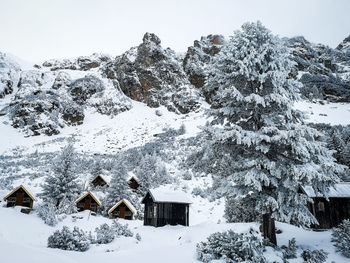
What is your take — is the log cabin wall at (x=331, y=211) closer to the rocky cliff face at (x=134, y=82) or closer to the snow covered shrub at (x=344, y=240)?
the snow covered shrub at (x=344, y=240)

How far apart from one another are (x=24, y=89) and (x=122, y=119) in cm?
4595

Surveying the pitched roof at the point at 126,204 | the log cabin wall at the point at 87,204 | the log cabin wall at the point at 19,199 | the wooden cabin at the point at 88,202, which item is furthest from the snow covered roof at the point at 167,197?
the log cabin wall at the point at 19,199

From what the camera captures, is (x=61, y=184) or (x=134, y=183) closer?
(x=61, y=184)

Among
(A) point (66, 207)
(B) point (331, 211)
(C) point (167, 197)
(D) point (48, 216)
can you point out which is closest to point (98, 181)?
(A) point (66, 207)

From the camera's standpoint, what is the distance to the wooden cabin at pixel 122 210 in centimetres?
3203

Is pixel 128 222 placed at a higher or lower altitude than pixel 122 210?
lower

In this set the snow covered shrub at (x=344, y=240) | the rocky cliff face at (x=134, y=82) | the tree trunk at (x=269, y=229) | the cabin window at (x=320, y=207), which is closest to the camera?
the snow covered shrub at (x=344, y=240)

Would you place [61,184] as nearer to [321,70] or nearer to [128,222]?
[128,222]

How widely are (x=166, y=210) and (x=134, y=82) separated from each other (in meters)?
89.1

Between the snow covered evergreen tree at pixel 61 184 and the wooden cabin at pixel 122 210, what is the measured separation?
6343mm

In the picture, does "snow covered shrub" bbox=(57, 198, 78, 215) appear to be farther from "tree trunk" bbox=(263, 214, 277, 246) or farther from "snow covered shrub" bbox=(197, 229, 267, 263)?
"tree trunk" bbox=(263, 214, 277, 246)

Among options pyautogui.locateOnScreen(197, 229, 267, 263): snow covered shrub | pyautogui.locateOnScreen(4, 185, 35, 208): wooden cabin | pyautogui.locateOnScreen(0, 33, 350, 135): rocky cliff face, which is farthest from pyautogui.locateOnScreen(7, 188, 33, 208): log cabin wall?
pyautogui.locateOnScreen(0, 33, 350, 135): rocky cliff face

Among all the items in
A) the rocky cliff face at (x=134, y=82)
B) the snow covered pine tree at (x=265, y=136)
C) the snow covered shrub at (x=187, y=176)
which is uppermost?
the rocky cliff face at (x=134, y=82)

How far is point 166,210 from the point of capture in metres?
25.9
